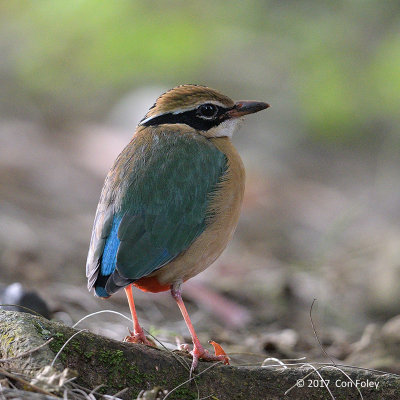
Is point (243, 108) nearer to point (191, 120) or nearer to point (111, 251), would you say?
point (191, 120)

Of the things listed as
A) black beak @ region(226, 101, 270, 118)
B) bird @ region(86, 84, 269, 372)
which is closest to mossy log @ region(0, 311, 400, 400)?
bird @ region(86, 84, 269, 372)

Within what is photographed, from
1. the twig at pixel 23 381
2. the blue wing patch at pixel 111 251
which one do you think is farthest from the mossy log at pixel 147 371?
the blue wing patch at pixel 111 251

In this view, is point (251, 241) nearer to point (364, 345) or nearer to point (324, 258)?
point (324, 258)

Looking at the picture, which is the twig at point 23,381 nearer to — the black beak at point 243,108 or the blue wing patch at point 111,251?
the blue wing patch at point 111,251

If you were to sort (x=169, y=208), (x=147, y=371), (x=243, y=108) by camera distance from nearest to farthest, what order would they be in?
(x=147, y=371), (x=169, y=208), (x=243, y=108)

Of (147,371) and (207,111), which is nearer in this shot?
(147,371)

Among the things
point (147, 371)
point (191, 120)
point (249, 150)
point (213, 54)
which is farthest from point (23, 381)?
point (213, 54)

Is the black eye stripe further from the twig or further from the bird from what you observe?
the twig
